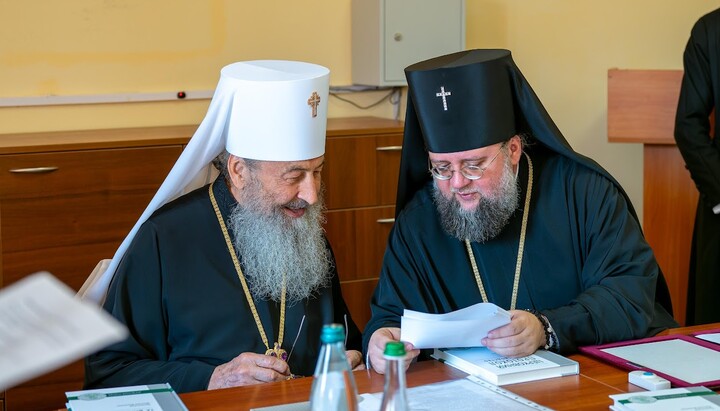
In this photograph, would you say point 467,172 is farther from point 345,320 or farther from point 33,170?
point 33,170

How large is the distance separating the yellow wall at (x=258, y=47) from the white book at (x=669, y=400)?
3834 mm

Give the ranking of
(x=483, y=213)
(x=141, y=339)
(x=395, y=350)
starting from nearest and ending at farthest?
(x=395, y=350) → (x=141, y=339) → (x=483, y=213)

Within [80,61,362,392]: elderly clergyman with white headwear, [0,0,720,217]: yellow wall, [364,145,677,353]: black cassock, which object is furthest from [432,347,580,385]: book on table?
[0,0,720,217]: yellow wall

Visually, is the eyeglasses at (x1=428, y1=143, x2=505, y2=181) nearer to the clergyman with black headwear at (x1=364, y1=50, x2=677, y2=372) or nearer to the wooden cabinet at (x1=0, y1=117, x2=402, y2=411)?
the clergyman with black headwear at (x1=364, y1=50, x2=677, y2=372)

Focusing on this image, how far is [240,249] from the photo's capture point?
11.7 feet

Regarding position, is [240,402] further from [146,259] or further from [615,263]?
[615,263]

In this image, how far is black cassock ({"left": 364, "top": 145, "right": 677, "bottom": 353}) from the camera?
3443 mm

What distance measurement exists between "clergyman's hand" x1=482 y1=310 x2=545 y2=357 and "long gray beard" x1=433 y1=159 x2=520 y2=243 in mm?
579

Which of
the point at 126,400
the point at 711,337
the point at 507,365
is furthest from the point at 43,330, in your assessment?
the point at 711,337

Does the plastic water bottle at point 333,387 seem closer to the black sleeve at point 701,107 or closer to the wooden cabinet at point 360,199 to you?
the wooden cabinet at point 360,199

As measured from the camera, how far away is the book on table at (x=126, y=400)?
8.26ft

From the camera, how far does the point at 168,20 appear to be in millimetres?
5777

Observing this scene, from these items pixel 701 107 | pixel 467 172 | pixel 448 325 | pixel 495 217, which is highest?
pixel 701 107

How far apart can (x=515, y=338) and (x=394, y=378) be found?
0.96 m
